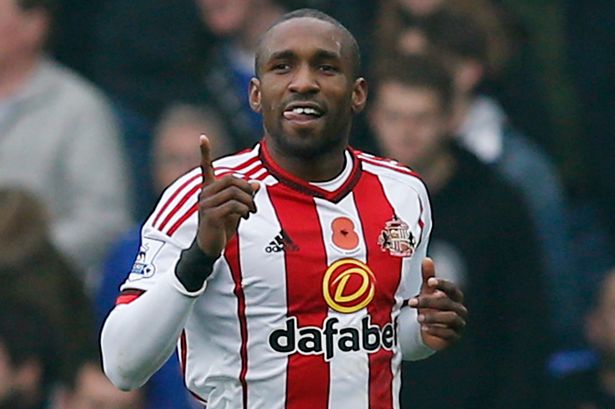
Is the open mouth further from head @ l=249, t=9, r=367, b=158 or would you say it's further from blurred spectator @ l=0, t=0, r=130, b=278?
blurred spectator @ l=0, t=0, r=130, b=278

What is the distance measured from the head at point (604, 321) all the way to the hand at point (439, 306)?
11.5 ft

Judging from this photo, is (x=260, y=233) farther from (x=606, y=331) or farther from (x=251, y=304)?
(x=606, y=331)

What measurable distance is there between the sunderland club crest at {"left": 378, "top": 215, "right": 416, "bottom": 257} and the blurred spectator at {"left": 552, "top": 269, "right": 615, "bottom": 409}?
3449mm

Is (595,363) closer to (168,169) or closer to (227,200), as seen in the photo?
(168,169)

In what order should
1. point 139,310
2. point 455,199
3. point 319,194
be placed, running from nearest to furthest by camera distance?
point 139,310
point 319,194
point 455,199

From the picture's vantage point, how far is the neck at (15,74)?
7.49m

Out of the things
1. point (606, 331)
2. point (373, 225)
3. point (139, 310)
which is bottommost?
point (139, 310)

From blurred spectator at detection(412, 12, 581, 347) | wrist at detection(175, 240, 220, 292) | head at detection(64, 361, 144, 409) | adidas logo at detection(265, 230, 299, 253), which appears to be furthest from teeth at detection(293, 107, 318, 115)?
blurred spectator at detection(412, 12, 581, 347)

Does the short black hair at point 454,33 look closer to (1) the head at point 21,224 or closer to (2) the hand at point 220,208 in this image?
(1) the head at point 21,224

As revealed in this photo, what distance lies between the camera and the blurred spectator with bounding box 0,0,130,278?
7488 mm

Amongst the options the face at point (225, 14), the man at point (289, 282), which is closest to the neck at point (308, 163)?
the man at point (289, 282)

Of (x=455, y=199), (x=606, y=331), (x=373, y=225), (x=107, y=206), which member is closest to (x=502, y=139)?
(x=455, y=199)

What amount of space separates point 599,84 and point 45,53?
2.53 m

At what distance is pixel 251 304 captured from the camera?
13.7 ft
